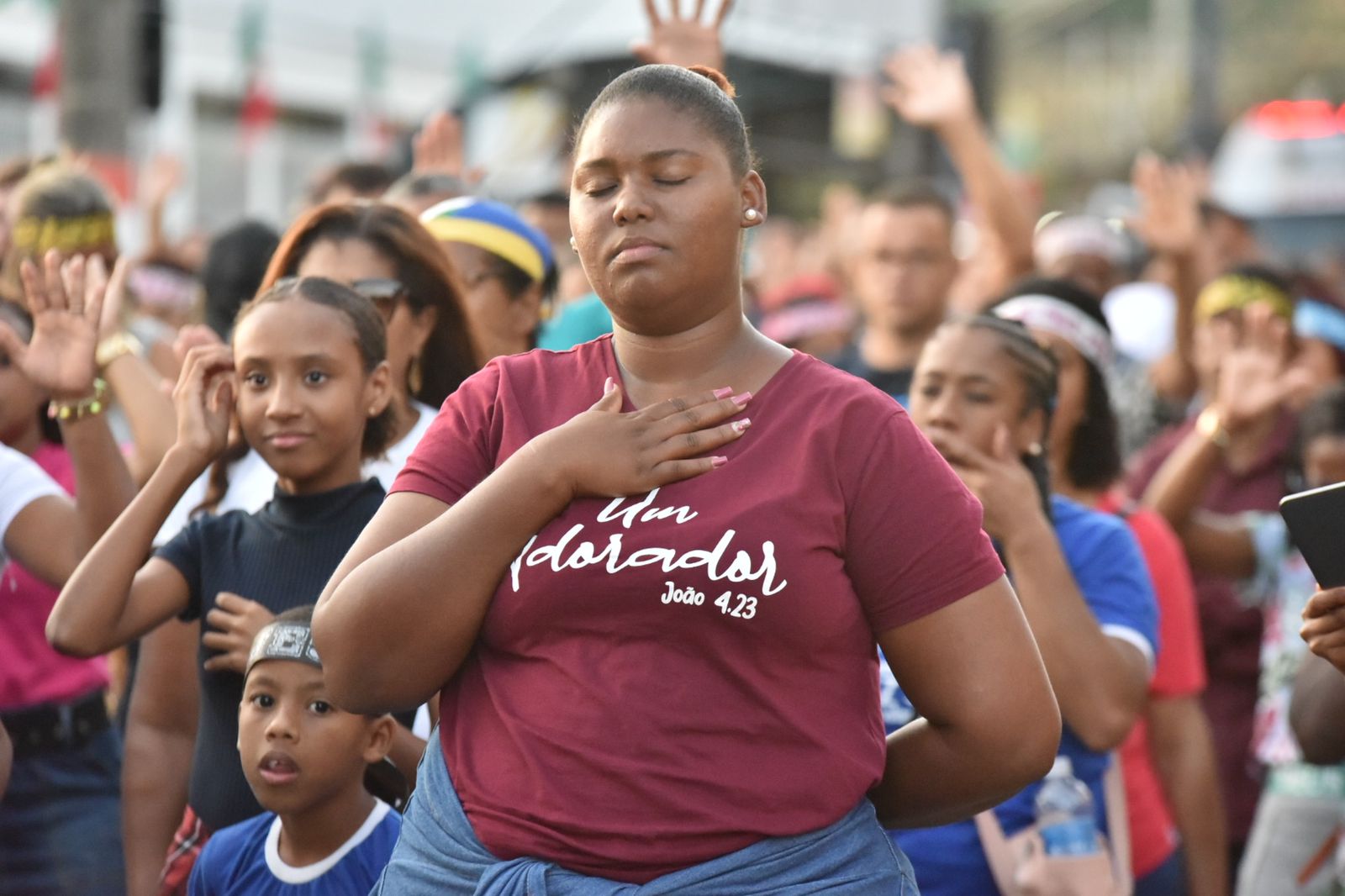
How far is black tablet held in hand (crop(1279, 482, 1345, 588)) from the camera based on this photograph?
9.00 ft

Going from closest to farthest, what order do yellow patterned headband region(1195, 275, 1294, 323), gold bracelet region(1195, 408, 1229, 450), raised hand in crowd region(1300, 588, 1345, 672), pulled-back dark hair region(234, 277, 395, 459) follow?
raised hand in crowd region(1300, 588, 1345, 672)
pulled-back dark hair region(234, 277, 395, 459)
gold bracelet region(1195, 408, 1229, 450)
yellow patterned headband region(1195, 275, 1294, 323)

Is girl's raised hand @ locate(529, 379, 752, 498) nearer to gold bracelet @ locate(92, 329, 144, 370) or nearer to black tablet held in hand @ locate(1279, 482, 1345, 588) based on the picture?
black tablet held in hand @ locate(1279, 482, 1345, 588)

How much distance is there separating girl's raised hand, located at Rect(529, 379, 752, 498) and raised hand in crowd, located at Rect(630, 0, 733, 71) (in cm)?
216

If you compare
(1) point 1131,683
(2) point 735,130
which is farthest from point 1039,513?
(2) point 735,130

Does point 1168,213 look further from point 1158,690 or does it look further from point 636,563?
point 636,563

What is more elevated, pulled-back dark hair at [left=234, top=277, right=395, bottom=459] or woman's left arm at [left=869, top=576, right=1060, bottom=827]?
pulled-back dark hair at [left=234, top=277, right=395, bottom=459]

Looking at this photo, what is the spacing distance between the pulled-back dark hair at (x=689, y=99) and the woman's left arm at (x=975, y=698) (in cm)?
66

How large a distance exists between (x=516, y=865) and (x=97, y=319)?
194 centimetres

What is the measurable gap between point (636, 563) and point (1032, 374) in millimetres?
1810

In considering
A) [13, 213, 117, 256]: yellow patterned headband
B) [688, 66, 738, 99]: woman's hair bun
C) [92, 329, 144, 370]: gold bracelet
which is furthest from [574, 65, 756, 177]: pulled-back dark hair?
[13, 213, 117, 256]: yellow patterned headband

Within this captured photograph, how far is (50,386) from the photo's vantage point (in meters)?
3.57

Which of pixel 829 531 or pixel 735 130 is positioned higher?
pixel 735 130

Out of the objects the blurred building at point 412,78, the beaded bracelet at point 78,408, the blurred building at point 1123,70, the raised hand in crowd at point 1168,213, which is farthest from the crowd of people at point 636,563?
the blurred building at point 1123,70

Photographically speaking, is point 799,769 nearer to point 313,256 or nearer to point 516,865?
point 516,865
